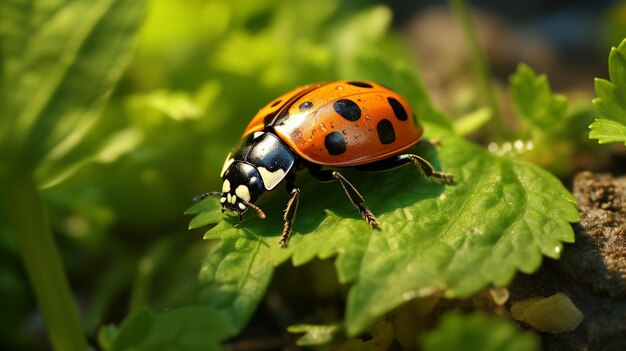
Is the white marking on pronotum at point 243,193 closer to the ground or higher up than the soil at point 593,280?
higher up

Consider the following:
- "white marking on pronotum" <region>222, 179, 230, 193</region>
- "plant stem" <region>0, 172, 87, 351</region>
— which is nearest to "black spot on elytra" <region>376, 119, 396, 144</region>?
"white marking on pronotum" <region>222, 179, 230, 193</region>

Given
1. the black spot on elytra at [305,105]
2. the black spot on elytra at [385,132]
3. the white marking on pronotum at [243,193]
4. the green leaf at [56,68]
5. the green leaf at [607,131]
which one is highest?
the green leaf at [56,68]

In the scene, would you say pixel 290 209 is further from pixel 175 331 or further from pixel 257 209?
pixel 175 331

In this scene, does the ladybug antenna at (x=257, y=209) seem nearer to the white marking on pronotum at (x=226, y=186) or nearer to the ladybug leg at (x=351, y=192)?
the white marking on pronotum at (x=226, y=186)

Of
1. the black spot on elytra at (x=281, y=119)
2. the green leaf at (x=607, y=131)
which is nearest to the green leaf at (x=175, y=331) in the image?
the black spot on elytra at (x=281, y=119)

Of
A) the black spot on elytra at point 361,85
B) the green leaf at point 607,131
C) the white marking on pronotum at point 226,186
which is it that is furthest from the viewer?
the black spot on elytra at point 361,85

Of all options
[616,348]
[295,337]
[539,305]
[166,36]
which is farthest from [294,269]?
[166,36]
